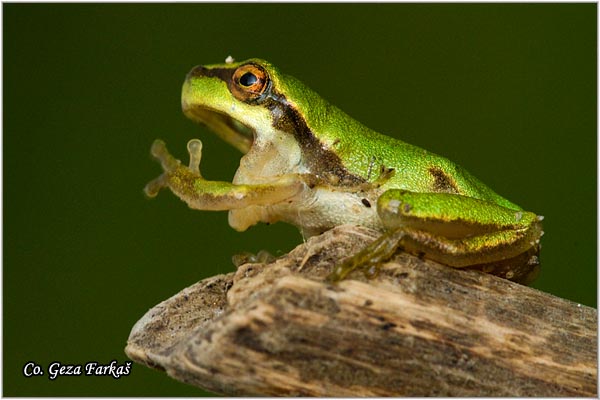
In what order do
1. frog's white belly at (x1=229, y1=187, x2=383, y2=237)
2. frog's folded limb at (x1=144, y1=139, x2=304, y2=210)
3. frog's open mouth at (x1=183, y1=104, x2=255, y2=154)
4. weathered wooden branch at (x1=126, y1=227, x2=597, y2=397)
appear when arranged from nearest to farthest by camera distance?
weathered wooden branch at (x1=126, y1=227, x2=597, y2=397) → frog's folded limb at (x1=144, y1=139, x2=304, y2=210) → frog's white belly at (x1=229, y1=187, x2=383, y2=237) → frog's open mouth at (x1=183, y1=104, x2=255, y2=154)

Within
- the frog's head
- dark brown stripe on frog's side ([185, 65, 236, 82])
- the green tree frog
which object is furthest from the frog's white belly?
dark brown stripe on frog's side ([185, 65, 236, 82])

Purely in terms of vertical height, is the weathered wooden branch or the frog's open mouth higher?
the frog's open mouth

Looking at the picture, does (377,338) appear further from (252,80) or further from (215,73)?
(215,73)

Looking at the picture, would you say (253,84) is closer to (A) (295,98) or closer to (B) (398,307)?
(A) (295,98)

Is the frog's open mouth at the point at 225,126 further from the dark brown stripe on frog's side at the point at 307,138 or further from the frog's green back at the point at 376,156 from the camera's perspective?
the frog's green back at the point at 376,156

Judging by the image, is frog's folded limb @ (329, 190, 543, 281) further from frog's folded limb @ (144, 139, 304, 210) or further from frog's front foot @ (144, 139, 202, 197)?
frog's front foot @ (144, 139, 202, 197)

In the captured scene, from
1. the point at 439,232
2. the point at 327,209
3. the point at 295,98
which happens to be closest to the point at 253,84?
the point at 295,98
